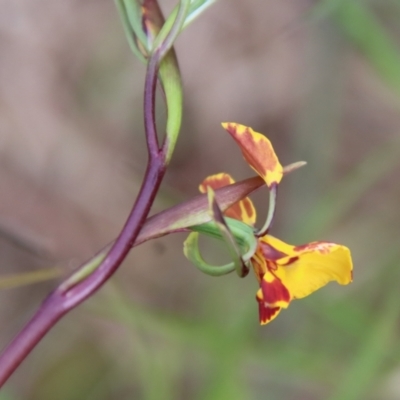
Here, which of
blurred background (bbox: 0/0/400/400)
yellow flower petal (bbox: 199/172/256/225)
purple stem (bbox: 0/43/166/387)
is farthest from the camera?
blurred background (bbox: 0/0/400/400)

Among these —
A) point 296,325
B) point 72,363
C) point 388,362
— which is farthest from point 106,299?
point 388,362

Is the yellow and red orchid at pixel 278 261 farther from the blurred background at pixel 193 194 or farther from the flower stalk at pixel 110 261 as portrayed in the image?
the blurred background at pixel 193 194

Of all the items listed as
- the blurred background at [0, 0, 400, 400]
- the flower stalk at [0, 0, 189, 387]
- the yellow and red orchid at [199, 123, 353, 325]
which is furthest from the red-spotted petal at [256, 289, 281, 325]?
the blurred background at [0, 0, 400, 400]

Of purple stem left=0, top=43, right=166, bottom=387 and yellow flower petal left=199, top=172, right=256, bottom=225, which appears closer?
purple stem left=0, top=43, right=166, bottom=387

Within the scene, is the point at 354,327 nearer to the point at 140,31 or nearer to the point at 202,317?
the point at 202,317

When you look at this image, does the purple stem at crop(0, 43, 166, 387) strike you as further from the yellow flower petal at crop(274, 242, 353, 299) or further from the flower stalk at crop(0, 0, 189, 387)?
the yellow flower petal at crop(274, 242, 353, 299)

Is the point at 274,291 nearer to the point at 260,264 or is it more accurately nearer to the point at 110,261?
the point at 260,264

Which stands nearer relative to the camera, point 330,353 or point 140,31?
point 140,31

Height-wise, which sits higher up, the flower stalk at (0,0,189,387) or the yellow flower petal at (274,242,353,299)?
the flower stalk at (0,0,189,387)
